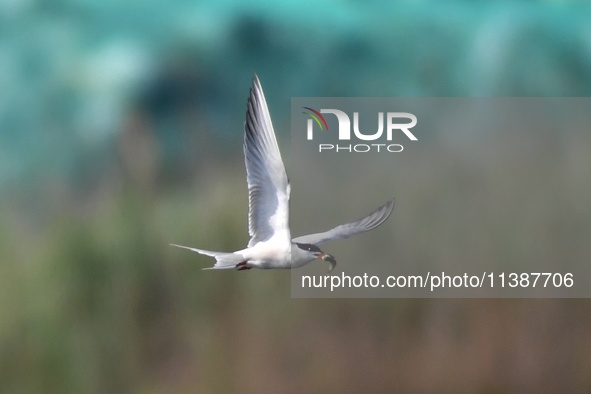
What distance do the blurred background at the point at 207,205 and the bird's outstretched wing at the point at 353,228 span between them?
127 mm

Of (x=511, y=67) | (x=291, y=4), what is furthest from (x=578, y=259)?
(x=291, y=4)

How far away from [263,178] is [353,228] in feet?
1.06

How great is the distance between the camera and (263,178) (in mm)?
1837

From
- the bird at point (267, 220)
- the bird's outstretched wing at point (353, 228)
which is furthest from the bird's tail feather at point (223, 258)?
the bird's outstretched wing at point (353, 228)

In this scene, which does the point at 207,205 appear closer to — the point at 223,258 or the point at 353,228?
the point at 223,258

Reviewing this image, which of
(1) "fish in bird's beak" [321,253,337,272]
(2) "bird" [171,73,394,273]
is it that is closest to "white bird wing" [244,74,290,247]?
(2) "bird" [171,73,394,273]

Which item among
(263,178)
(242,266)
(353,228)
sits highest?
(263,178)

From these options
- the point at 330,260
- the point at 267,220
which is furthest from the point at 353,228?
the point at 267,220

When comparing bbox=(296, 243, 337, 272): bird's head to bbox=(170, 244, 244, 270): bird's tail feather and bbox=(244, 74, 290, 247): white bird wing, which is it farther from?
bbox=(170, 244, 244, 270): bird's tail feather

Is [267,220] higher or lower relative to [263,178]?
lower

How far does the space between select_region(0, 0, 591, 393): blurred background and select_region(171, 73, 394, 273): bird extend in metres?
0.04

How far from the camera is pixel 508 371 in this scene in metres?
1.93

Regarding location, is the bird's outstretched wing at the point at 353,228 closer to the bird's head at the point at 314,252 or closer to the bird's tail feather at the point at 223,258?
the bird's head at the point at 314,252

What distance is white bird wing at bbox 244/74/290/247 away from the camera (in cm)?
181
